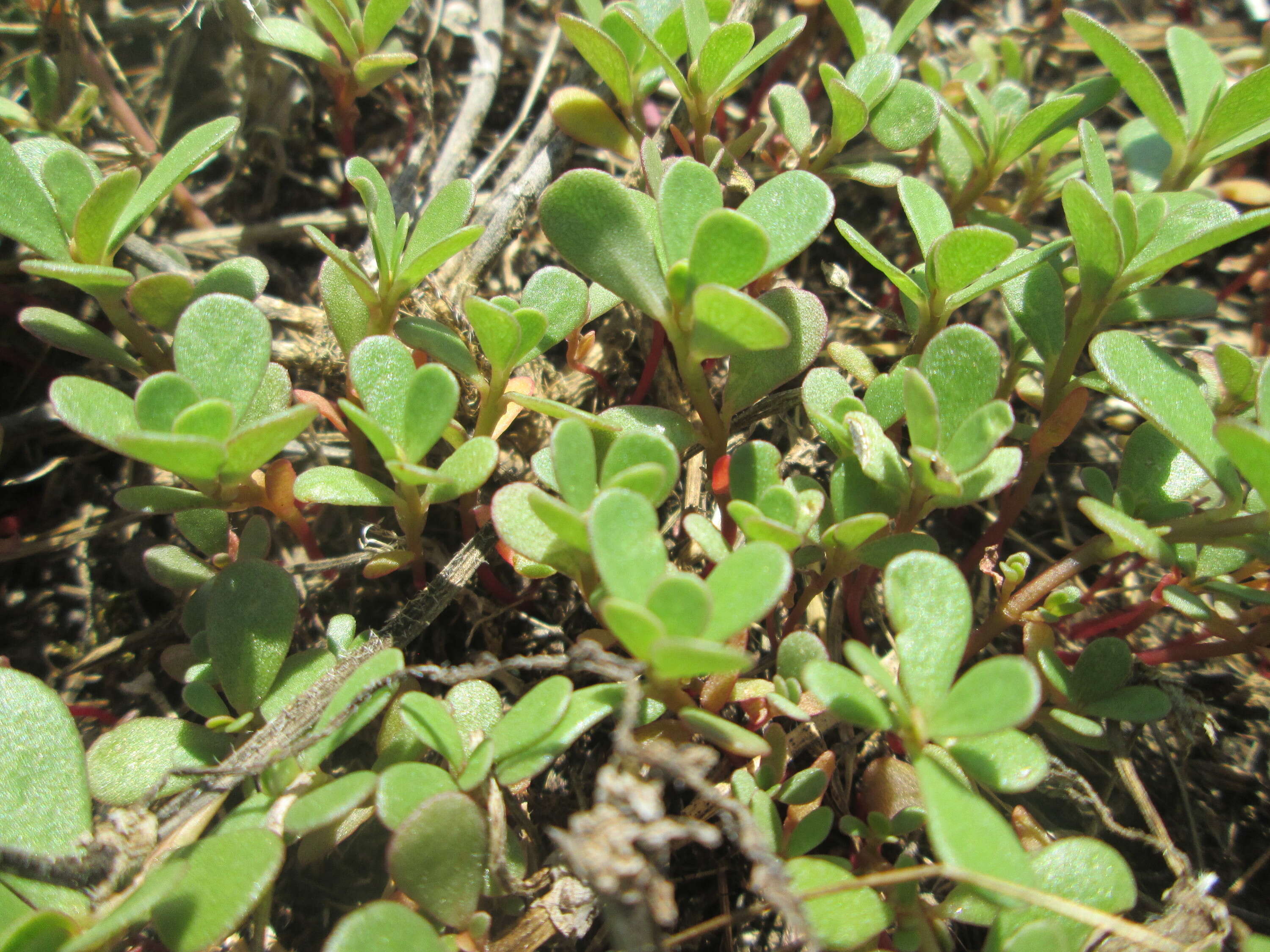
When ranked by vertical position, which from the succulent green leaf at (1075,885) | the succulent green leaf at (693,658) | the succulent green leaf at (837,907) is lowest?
the succulent green leaf at (1075,885)

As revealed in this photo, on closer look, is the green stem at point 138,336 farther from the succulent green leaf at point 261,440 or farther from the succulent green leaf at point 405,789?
the succulent green leaf at point 405,789

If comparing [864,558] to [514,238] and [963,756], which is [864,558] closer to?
[963,756]

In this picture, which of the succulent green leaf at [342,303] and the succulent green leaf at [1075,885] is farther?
the succulent green leaf at [342,303]

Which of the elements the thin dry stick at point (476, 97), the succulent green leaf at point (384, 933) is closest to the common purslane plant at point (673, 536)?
the succulent green leaf at point (384, 933)

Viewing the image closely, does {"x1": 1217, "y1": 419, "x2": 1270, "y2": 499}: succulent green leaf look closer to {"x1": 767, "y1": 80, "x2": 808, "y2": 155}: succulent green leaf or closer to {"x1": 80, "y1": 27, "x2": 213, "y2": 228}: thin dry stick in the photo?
{"x1": 767, "y1": 80, "x2": 808, "y2": 155}: succulent green leaf

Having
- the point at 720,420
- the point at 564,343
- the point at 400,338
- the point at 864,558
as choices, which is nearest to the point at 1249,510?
the point at 864,558

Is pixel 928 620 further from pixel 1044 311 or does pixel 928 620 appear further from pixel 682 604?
pixel 1044 311

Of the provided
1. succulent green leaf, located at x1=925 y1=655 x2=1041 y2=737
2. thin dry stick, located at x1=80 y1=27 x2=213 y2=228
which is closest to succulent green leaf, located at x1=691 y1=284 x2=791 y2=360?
succulent green leaf, located at x1=925 y1=655 x2=1041 y2=737

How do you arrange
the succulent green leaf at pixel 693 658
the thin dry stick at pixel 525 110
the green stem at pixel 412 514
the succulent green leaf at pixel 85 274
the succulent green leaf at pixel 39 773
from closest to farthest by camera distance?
the succulent green leaf at pixel 693 658, the succulent green leaf at pixel 39 773, the succulent green leaf at pixel 85 274, the green stem at pixel 412 514, the thin dry stick at pixel 525 110
